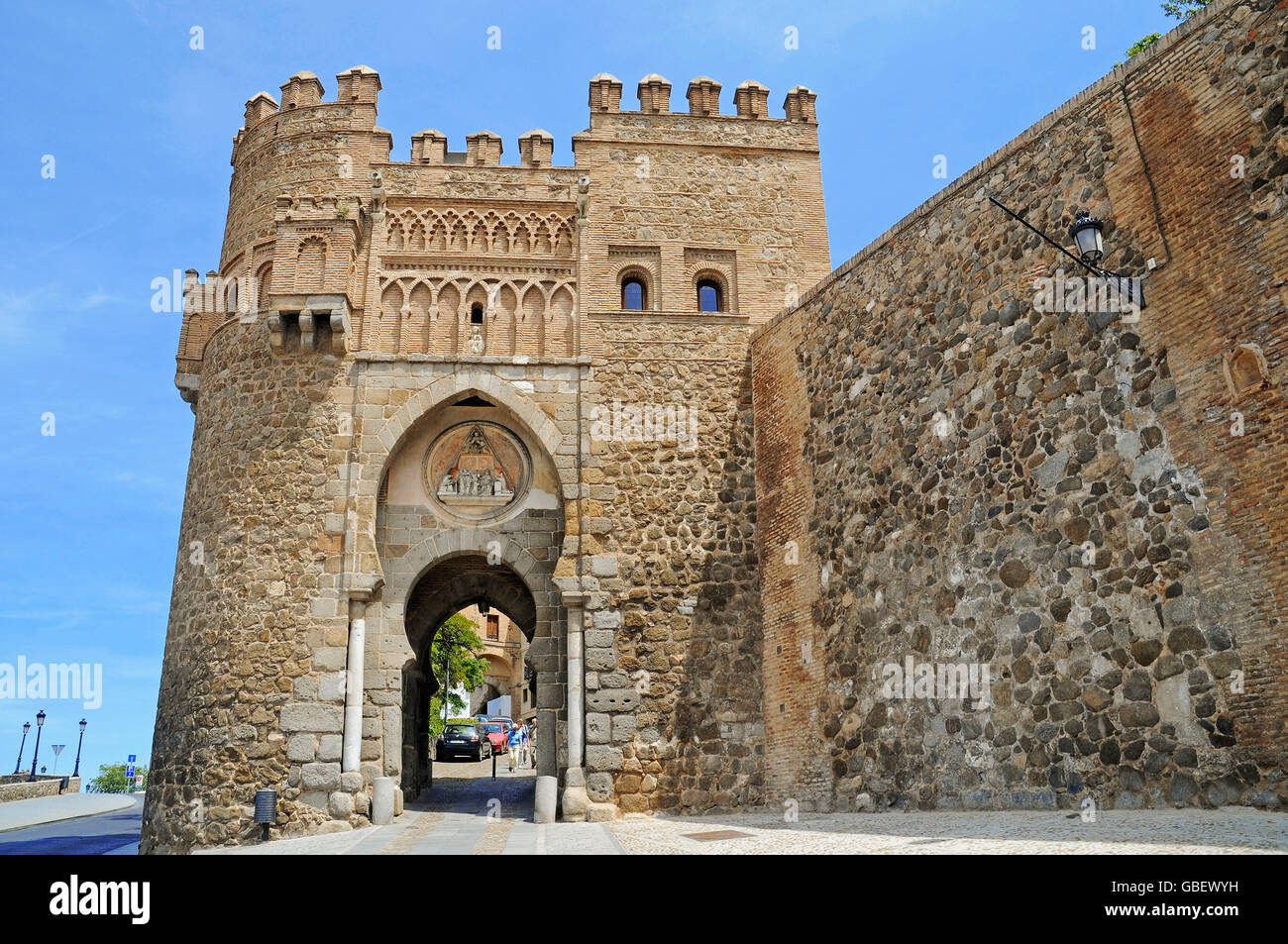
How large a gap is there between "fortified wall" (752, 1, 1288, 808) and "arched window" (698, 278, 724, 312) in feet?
9.42

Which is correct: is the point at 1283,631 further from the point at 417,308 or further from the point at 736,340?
the point at 417,308

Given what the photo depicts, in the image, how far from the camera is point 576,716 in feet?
37.5

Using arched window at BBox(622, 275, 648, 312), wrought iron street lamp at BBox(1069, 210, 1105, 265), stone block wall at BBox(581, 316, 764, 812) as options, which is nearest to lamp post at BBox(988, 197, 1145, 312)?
wrought iron street lamp at BBox(1069, 210, 1105, 265)

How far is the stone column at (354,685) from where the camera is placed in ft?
36.1

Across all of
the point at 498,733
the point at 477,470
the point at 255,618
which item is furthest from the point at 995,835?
the point at 498,733

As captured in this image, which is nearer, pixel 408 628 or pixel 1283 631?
pixel 1283 631

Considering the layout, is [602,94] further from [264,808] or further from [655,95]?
[264,808]

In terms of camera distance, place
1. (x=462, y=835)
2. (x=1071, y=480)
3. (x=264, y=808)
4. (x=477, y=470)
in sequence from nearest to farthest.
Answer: (x=1071, y=480) < (x=462, y=835) < (x=264, y=808) < (x=477, y=470)

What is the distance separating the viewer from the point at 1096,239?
23.8ft

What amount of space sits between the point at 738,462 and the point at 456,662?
22004 millimetres

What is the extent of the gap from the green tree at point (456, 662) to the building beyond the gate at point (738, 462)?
17513 mm

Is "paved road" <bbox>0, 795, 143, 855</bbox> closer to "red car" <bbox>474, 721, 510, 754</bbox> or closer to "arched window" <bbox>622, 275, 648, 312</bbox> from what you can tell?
"red car" <bbox>474, 721, 510, 754</bbox>

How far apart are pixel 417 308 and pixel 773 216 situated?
5.56 meters

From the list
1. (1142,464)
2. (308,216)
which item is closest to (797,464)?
(1142,464)
